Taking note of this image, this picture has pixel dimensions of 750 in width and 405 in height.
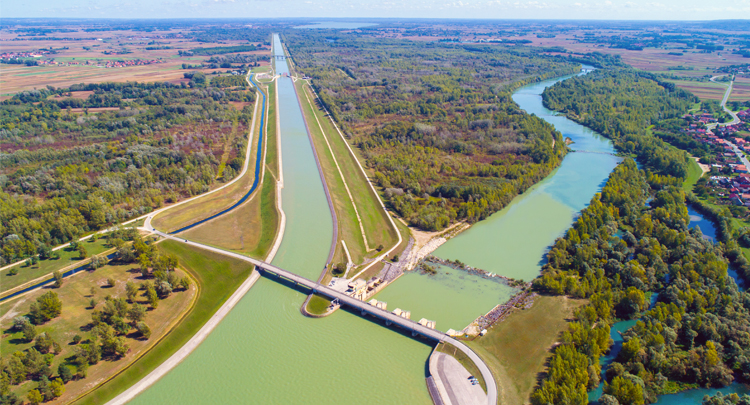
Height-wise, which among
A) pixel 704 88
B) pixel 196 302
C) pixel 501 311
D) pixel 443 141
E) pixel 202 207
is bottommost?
pixel 196 302

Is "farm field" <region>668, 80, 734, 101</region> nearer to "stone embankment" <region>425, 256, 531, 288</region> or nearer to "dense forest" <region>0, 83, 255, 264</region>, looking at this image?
"stone embankment" <region>425, 256, 531, 288</region>

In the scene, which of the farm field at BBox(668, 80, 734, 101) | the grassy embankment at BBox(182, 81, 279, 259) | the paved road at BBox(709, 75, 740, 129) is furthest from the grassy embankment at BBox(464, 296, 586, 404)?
the farm field at BBox(668, 80, 734, 101)

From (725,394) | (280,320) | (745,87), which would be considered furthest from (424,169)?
(745,87)

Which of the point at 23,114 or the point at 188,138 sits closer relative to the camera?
the point at 188,138

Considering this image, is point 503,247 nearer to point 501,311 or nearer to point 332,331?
point 501,311

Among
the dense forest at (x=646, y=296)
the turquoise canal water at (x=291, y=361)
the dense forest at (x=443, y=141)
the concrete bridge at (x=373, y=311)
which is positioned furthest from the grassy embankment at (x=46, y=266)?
the dense forest at (x=646, y=296)

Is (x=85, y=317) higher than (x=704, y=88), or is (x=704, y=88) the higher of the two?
(x=704, y=88)

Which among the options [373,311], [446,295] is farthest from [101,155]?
[446,295]

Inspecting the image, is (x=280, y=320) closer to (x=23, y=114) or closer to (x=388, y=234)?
(x=388, y=234)
